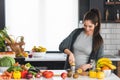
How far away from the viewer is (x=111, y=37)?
609cm

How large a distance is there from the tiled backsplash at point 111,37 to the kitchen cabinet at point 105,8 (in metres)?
0.16

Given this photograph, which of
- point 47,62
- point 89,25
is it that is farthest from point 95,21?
point 47,62

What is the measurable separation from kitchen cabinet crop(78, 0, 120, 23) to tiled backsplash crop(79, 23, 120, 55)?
0.16 meters

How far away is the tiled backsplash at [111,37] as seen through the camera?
6090 mm

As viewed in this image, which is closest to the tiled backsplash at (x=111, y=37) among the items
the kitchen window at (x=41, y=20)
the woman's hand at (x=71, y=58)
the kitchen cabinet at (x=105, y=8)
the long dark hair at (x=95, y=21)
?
the kitchen cabinet at (x=105, y=8)

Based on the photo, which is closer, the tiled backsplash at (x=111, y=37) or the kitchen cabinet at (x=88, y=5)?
the kitchen cabinet at (x=88, y=5)

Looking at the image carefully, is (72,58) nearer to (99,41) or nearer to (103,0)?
(99,41)

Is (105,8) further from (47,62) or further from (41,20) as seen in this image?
(47,62)

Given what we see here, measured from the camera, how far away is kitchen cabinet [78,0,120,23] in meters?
5.94

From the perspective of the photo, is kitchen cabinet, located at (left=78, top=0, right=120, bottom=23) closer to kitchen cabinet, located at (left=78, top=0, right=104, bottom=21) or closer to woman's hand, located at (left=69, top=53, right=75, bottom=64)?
kitchen cabinet, located at (left=78, top=0, right=104, bottom=21)

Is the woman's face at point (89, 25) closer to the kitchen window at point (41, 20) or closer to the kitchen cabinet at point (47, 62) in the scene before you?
the kitchen cabinet at point (47, 62)

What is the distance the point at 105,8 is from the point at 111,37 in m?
0.57

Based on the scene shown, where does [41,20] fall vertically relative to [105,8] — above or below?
below

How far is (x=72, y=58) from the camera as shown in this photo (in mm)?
3602
